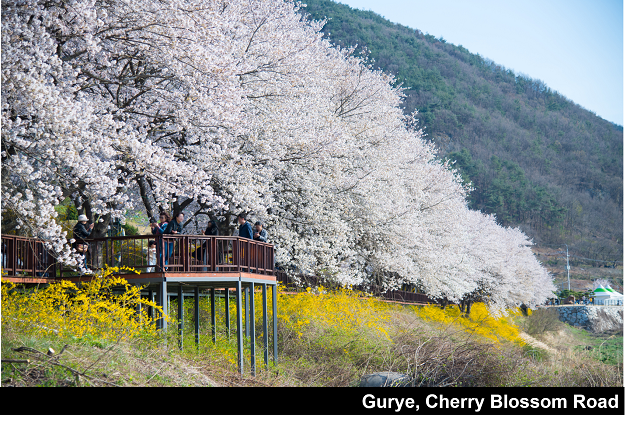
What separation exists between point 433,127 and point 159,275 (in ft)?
343

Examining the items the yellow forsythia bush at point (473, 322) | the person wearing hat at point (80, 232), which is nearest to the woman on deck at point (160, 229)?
the person wearing hat at point (80, 232)

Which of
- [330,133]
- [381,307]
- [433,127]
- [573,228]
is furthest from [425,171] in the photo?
[433,127]

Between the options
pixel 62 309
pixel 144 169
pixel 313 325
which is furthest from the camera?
pixel 313 325

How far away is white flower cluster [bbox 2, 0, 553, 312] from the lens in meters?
9.70

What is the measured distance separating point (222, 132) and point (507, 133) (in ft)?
371

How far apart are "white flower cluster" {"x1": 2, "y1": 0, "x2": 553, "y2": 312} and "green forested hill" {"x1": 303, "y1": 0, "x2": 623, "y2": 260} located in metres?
69.9

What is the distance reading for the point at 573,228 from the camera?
3777 inches

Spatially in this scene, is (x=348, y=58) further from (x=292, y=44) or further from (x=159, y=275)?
(x=159, y=275)

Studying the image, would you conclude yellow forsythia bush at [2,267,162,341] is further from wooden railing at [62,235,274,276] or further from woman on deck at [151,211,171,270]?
woman on deck at [151,211,171,270]

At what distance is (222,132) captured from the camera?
13.7m

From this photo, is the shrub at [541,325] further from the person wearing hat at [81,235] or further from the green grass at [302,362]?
the person wearing hat at [81,235]

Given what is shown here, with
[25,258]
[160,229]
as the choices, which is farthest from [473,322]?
[25,258]

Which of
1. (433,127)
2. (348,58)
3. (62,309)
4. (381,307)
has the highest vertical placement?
(433,127)

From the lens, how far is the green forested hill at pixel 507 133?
315 ft
